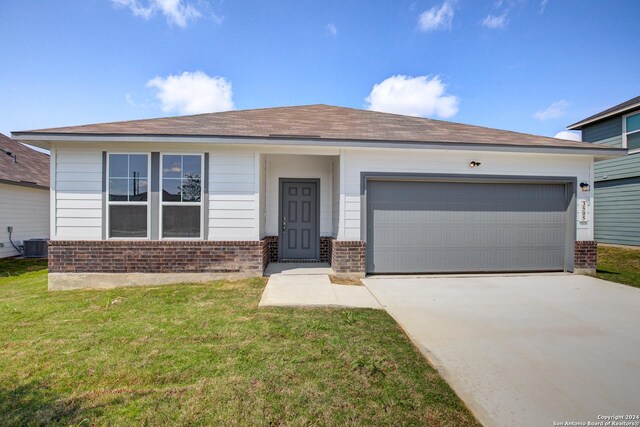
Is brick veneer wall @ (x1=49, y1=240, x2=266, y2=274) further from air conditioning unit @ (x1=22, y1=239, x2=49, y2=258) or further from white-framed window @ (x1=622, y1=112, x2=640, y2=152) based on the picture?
→ white-framed window @ (x1=622, y1=112, x2=640, y2=152)

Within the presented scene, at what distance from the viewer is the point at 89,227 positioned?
629 cm

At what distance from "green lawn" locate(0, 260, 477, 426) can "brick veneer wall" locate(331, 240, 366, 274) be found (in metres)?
2.23

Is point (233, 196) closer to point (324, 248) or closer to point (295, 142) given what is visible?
point (295, 142)

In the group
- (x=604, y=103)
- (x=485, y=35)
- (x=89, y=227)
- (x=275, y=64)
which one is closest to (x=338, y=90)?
(x=275, y=64)

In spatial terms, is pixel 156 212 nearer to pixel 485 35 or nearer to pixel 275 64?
pixel 275 64

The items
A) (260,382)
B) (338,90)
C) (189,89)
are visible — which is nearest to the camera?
(260,382)

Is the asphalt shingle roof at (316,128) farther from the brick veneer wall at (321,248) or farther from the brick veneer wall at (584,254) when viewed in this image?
the brick veneer wall at (321,248)

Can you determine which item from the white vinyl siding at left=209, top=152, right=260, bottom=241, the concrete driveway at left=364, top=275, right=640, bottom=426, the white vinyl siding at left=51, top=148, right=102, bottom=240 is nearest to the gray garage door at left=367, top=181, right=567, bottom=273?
the concrete driveway at left=364, top=275, right=640, bottom=426

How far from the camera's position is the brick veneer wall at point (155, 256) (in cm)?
622

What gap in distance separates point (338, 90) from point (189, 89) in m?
8.81

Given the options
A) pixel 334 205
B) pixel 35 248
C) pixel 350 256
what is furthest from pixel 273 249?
pixel 35 248

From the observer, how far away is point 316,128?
288 inches

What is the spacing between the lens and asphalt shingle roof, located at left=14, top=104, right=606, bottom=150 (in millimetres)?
6316

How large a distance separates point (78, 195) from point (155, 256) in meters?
2.02
